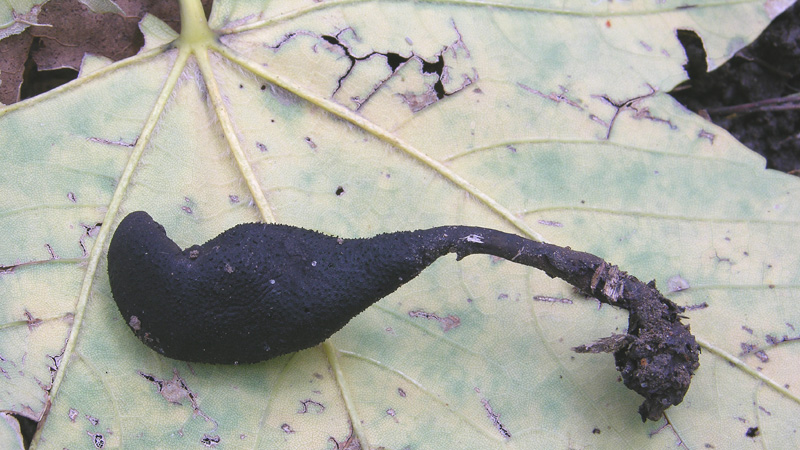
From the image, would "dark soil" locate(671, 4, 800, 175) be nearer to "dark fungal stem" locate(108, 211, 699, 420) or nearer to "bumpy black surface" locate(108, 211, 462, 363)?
"dark fungal stem" locate(108, 211, 699, 420)

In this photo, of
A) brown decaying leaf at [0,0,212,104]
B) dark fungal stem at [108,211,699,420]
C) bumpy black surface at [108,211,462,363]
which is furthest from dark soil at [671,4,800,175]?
brown decaying leaf at [0,0,212,104]

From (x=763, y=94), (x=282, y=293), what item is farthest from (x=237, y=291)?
(x=763, y=94)

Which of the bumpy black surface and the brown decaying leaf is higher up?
the brown decaying leaf

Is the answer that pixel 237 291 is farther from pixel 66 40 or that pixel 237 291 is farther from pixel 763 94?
pixel 763 94

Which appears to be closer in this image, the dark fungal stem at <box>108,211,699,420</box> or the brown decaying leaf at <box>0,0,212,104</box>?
the dark fungal stem at <box>108,211,699,420</box>

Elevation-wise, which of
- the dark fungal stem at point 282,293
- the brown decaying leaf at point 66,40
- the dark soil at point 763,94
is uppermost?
the brown decaying leaf at point 66,40

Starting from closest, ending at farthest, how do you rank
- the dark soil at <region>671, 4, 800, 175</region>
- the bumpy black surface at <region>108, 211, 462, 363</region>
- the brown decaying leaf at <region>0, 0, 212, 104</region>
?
the bumpy black surface at <region>108, 211, 462, 363</region> → the brown decaying leaf at <region>0, 0, 212, 104</region> → the dark soil at <region>671, 4, 800, 175</region>

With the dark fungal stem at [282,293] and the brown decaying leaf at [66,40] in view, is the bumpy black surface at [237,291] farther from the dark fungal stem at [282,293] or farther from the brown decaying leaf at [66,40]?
the brown decaying leaf at [66,40]

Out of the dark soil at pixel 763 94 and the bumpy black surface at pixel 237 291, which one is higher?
the bumpy black surface at pixel 237 291

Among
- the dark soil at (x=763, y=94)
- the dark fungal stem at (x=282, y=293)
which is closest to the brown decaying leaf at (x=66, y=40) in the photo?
the dark fungal stem at (x=282, y=293)
